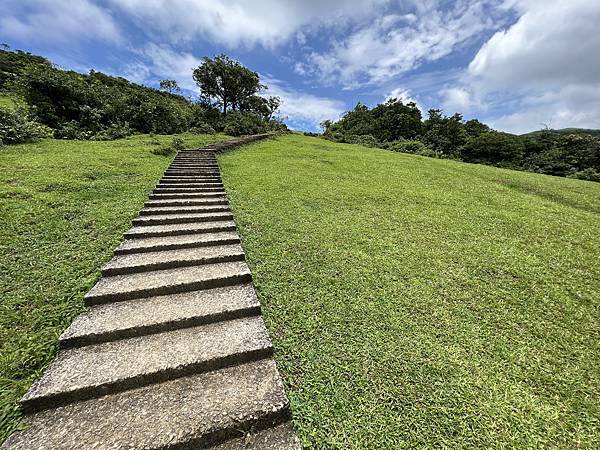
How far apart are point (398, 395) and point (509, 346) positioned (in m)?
1.33

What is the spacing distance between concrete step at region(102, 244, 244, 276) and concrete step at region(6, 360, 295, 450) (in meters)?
1.50

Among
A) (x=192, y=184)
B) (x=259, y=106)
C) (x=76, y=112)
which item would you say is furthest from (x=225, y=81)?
(x=192, y=184)

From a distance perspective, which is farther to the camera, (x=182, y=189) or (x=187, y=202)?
(x=182, y=189)

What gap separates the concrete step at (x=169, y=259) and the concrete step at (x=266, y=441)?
2012 millimetres

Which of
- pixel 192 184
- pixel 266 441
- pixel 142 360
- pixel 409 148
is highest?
pixel 409 148

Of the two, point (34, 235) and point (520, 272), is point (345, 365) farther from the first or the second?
point (34, 235)

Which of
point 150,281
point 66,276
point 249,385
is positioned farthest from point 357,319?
point 66,276

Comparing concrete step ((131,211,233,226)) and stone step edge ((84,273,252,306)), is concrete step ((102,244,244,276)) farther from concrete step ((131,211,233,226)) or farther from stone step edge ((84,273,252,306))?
concrete step ((131,211,233,226))

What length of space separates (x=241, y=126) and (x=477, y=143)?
20578mm

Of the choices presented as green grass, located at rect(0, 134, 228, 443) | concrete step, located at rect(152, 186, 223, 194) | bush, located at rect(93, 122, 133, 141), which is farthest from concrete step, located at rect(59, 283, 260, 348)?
bush, located at rect(93, 122, 133, 141)

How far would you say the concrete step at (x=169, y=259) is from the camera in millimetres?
3021

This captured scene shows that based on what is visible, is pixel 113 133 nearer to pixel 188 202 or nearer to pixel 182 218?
pixel 188 202

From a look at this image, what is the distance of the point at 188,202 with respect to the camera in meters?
5.17

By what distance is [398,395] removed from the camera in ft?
6.48
